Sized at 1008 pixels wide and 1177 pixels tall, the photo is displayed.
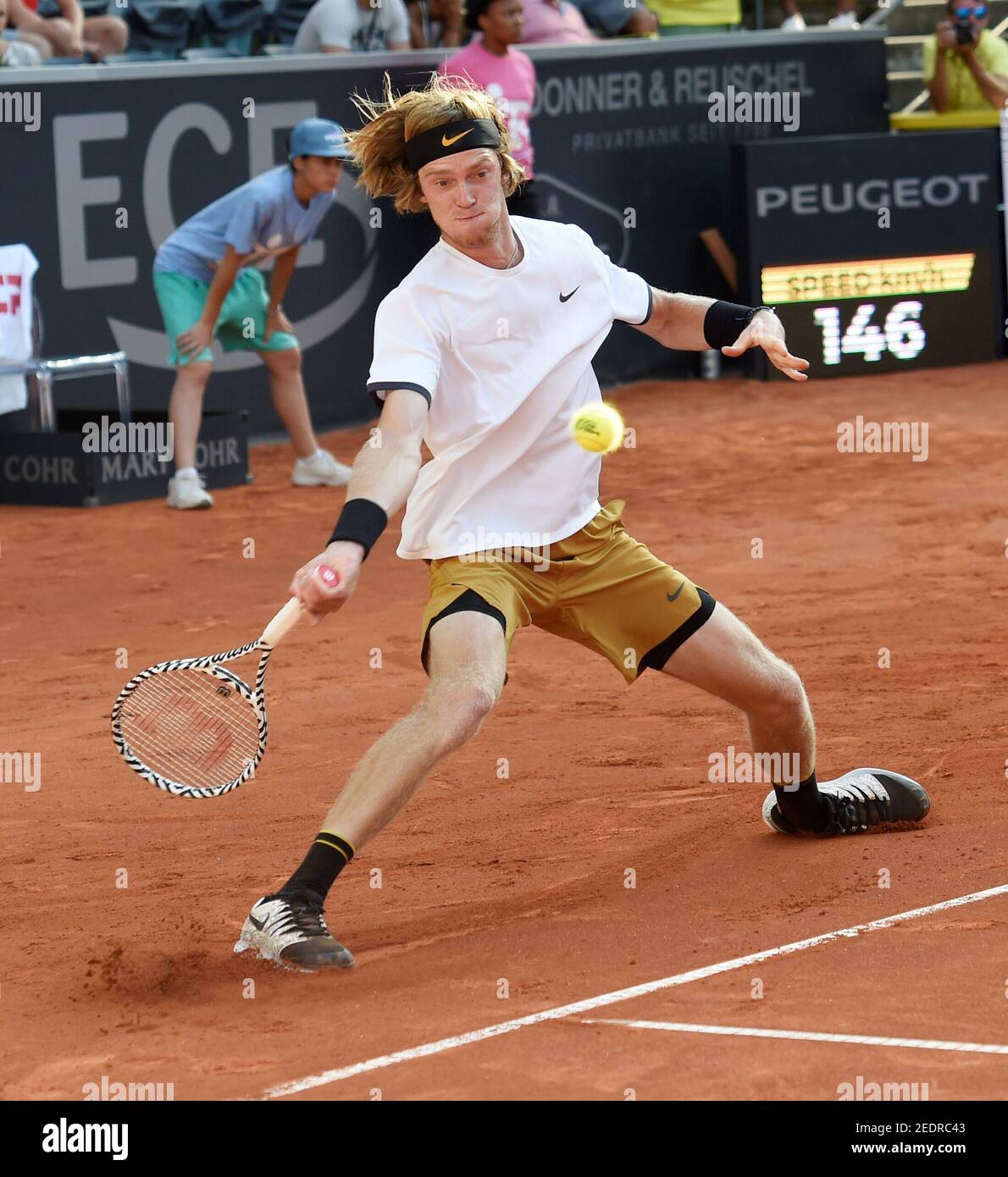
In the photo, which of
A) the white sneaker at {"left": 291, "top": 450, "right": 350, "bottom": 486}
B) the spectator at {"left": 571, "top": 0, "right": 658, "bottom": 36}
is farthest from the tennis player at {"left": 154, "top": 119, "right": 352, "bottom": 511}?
the spectator at {"left": 571, "top": 0, "right": 658, "bottom": 36}

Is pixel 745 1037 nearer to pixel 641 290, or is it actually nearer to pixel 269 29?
pixel 641 290

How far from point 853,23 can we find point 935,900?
43.2 ft

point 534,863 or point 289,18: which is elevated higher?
point 289,18

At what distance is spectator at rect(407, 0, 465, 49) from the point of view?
1391 cm

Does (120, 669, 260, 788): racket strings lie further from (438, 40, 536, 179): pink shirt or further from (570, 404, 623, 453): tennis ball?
(438, 40, 536, 179): pink shirt

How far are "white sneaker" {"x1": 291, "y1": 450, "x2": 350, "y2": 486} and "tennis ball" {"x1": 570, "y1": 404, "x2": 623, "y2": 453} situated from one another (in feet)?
22.4

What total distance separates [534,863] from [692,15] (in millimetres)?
11513

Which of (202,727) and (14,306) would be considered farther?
(14,306)

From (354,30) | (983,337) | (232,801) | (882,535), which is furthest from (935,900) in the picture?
(983,337)

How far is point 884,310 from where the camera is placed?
14141 mm

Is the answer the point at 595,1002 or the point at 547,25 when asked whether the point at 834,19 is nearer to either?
the point at 547,25

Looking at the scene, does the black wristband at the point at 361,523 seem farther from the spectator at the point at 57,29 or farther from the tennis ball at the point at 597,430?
the spectator at the point at 57,29

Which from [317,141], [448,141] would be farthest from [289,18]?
[448,141]

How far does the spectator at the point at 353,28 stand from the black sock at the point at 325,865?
9.75m
